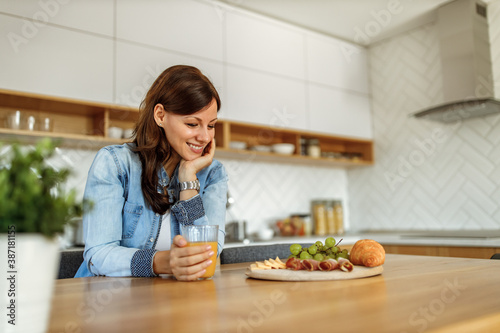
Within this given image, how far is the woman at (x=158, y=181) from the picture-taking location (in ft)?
4.15

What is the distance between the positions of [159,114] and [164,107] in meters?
0.04

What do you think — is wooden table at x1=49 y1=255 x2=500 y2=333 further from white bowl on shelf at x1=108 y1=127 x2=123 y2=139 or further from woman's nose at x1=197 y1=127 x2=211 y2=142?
white bowl on shelf at x1=108 y1=127 x2=123 y2=139

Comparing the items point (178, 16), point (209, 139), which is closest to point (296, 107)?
point (178, 16)

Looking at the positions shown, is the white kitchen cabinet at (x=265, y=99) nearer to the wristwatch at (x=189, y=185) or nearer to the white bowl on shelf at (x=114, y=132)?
the white bowl on shelf at (x=114, y=132)

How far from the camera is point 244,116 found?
3.53 m

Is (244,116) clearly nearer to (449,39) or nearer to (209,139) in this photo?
(449,39)

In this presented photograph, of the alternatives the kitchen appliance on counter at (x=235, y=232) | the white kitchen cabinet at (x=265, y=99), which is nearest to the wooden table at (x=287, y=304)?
the kitchen appliance on counter at (x=235, y=232)

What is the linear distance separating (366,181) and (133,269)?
3593mm

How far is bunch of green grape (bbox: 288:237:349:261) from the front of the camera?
1.10 metres

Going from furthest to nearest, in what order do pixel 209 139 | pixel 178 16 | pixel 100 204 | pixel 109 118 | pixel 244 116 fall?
pixel 244 116 → pixel 178 16 → pixel 109 118 → pixel 209 139 → pixel 100 204

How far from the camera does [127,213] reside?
1.42m

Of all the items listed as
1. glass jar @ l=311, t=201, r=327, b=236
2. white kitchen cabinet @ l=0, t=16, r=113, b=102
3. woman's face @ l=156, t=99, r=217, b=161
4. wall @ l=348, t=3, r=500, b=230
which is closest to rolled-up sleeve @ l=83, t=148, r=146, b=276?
woman's face @ l=156, t=99, r=217, b=161

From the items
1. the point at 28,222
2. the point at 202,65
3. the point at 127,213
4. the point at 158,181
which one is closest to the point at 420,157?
the point at 202,65

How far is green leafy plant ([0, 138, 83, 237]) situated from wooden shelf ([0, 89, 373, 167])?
174 centimetres
